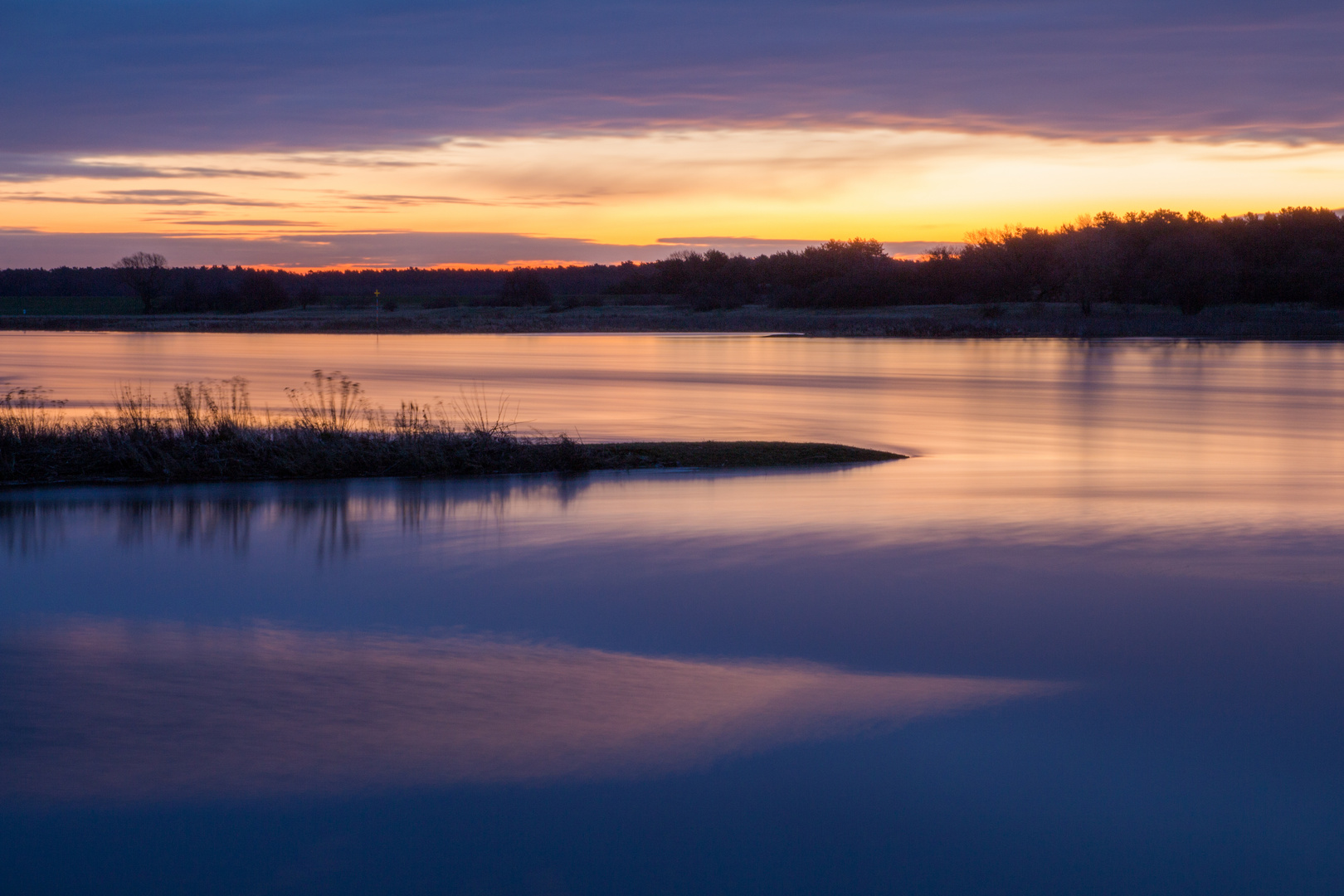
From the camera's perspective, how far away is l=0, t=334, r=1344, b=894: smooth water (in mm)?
4711

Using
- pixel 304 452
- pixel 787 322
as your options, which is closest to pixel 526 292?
pixel 787 322

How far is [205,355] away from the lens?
47.4 m

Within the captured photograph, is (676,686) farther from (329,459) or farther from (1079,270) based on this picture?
(1079,270)

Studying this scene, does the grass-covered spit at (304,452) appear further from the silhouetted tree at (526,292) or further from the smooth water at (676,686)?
the silhouetted tree at (526,292)

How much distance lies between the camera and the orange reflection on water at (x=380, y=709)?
5.41m

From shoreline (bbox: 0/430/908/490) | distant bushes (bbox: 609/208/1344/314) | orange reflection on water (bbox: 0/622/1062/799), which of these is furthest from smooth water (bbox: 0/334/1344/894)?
distant bushes (bbox: 609/208/1344/314)

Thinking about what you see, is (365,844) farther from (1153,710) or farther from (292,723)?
(1153,710)

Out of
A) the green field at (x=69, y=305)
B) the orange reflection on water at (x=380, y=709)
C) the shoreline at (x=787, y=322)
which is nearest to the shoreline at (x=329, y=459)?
the orange reflection on water at (x=380, y=709)

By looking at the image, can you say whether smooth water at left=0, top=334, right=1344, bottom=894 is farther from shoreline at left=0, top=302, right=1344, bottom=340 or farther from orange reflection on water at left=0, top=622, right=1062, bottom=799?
shoreline at left=0, top=302, right=1344, bottom=340

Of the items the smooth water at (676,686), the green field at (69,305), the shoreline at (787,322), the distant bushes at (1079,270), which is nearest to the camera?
the smooth water at (676,686)

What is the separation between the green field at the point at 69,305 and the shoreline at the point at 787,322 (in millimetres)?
9896

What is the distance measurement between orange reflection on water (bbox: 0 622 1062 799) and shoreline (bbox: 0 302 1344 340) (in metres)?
62.2

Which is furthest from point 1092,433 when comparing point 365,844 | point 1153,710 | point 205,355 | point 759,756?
point 205,355

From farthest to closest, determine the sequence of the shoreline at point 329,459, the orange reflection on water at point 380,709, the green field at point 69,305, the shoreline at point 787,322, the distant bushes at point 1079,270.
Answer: the green field at point 69,305 → the distant bushes at point 1079,270 → the shoreline at point 787,322 → the shoreline at point 329,459 → the orange reflection on water at point 380,709
